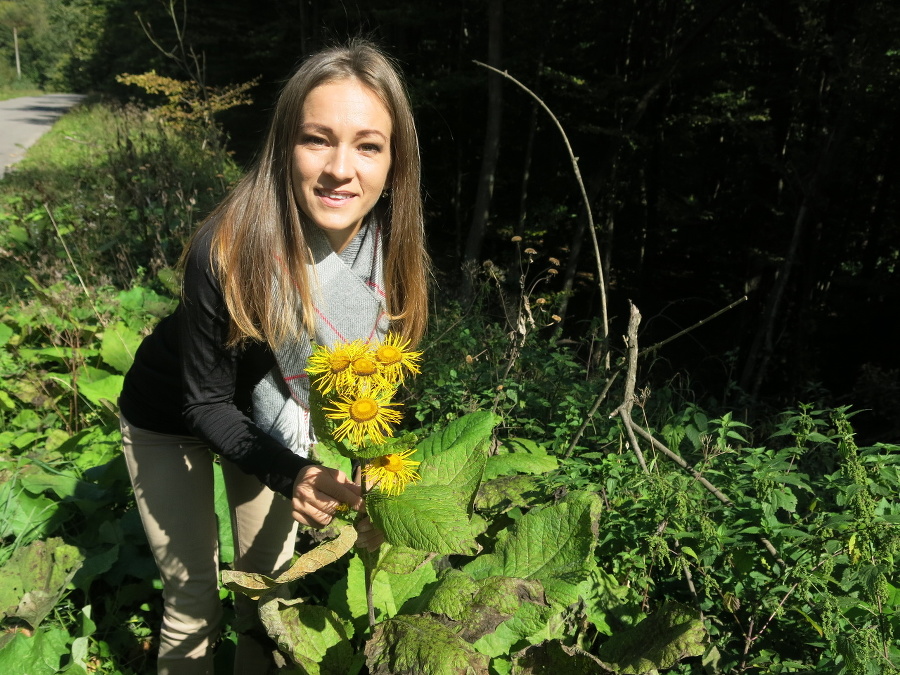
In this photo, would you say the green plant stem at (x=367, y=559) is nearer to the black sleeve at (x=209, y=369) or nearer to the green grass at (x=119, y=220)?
the black sleeve at (x=209, y=369)

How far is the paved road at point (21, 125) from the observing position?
1435 cm

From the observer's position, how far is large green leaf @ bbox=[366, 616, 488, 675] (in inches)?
52.7

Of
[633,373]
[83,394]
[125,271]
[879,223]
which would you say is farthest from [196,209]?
[879,223]

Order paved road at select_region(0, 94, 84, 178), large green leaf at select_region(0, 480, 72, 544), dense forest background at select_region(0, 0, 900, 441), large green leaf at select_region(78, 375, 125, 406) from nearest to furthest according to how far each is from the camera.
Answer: large green leaf at select_region(0, 480, 72, 544) < large green leaf at select_region(78, 375, 125, 406) < dense forest background at select_region(0, 0, 900, 441) < paved road at select_region(0, 94, 84, 178)

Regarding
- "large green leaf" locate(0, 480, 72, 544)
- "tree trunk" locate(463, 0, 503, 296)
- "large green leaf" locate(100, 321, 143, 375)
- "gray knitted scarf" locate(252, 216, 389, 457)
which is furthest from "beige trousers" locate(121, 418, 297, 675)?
"tree trunk" locate(463, 0, 503, 296)

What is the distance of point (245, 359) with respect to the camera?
5.82ft

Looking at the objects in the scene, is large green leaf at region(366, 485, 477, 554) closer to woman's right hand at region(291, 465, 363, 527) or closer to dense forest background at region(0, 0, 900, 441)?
woman's right hand at region(291, 465, 363, 527)

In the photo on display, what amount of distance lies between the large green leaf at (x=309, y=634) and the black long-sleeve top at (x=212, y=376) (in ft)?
0.99

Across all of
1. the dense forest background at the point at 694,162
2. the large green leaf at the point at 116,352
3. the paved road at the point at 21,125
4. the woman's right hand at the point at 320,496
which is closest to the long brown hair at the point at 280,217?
the woman's right hand at the point at 320,496

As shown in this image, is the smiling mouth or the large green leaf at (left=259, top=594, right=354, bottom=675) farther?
the smiling mouth

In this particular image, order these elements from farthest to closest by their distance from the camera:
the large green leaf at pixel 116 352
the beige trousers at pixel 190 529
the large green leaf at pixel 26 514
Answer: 1. the large green leaf at pixel 116 352
2. the large green leaf at pixel 26 514
3. the beige trousers at pixel 190 529

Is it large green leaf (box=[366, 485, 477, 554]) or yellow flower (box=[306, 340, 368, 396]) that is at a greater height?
yellow flower (box=[306, 340, 368, 396])

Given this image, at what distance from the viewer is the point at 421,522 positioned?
1262 mm

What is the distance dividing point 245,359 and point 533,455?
3.25 ft
